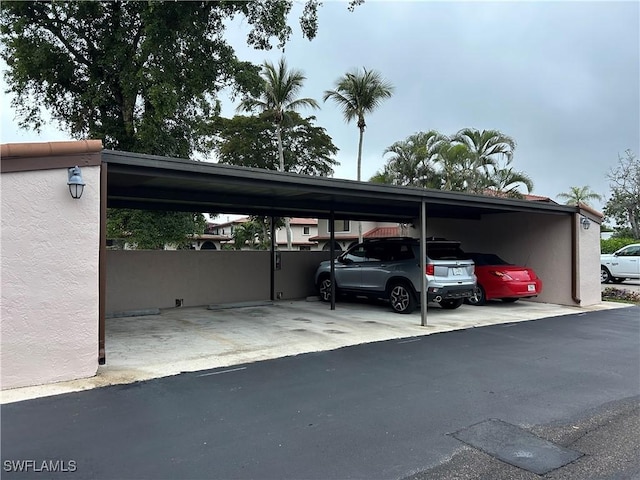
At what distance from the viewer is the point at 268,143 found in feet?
82.6

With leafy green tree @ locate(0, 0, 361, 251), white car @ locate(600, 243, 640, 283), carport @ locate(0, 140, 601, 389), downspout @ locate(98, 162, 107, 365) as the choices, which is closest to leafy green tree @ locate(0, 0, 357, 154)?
leafy green tree @ locate(0, 0, 361, 251)

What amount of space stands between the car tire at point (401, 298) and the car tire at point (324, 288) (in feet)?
7.72

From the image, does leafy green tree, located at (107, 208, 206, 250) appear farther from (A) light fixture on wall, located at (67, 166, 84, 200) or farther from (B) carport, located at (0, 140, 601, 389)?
(A) light fixture on wall, located at (67, 166, 84, 200)

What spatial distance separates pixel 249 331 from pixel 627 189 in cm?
3044

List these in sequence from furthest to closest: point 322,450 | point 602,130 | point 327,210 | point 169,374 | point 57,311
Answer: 1. point 602,130
2. point 327,210
3. point 169,374
4. point 57,311
5. point 322,450

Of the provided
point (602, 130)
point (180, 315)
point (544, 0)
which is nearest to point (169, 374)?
point (180, 315)

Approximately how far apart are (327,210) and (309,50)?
25.3 ft

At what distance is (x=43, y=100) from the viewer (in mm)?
16250

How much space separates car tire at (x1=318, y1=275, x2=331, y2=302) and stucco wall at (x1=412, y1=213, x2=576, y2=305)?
4126 mm

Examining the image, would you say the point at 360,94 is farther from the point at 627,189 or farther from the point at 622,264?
the point at 627,189

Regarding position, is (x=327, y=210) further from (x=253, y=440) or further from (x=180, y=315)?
(x=253, y=440)

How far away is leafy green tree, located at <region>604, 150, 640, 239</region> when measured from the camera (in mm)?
28766

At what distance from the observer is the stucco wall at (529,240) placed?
12523 millimetres

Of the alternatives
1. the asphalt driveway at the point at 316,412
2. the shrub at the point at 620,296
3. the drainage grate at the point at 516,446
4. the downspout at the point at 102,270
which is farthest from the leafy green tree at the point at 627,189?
the downspout at the point at 102,270
